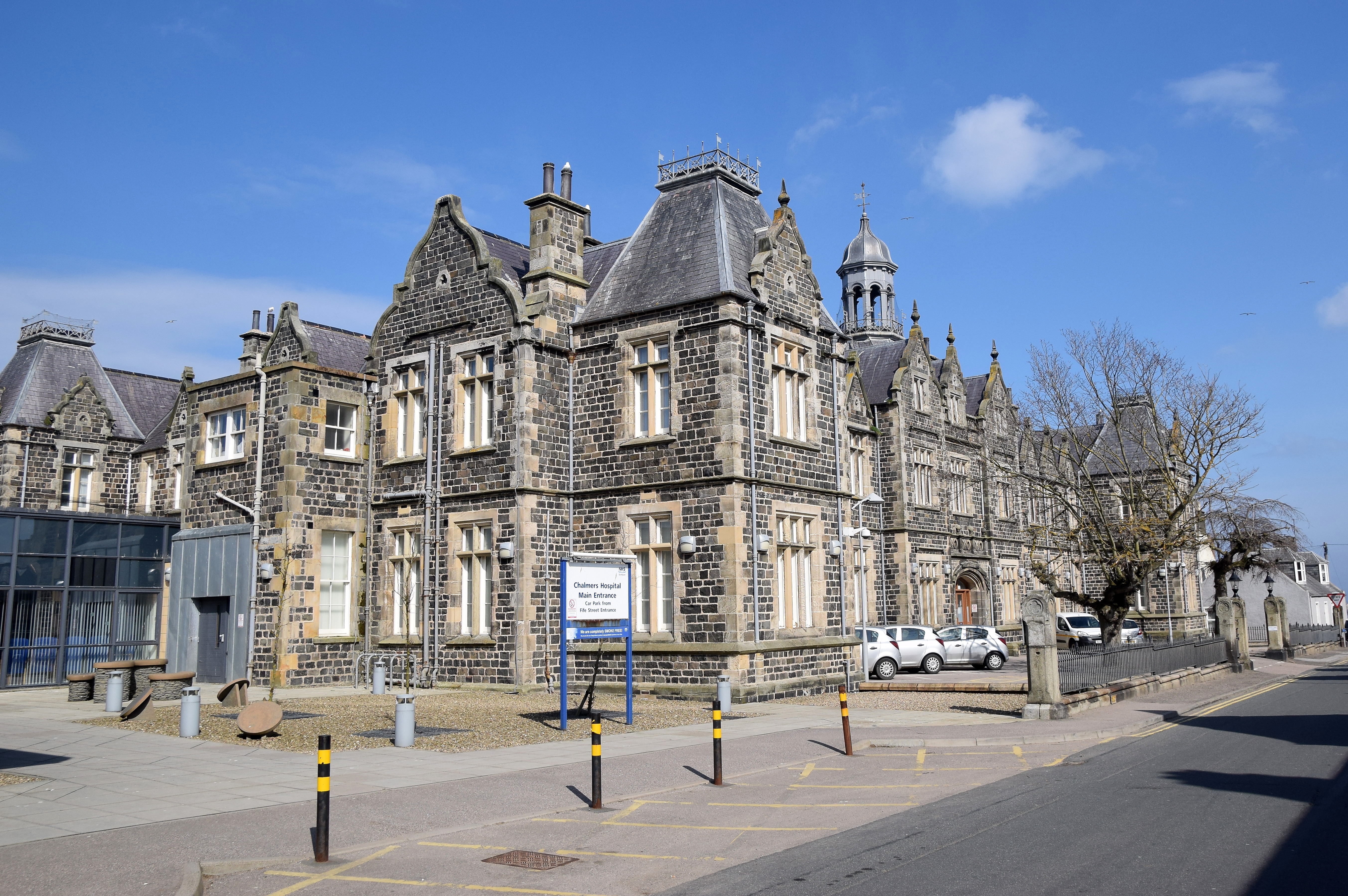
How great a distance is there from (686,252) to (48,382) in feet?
102

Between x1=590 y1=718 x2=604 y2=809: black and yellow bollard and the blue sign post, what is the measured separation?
5354mm

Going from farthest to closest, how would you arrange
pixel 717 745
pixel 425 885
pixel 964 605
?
pixel 964 605 < pixel 717 745 < pixel 425 885

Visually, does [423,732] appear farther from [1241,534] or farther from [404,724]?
[1241,534]

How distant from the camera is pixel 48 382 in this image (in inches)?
1624

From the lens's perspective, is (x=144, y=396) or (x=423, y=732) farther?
(x=144, y=396)

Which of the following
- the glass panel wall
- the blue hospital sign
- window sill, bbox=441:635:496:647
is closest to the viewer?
the blue hospital sign

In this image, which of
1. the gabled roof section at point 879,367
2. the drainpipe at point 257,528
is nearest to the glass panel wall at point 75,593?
the drainpipe at point 257,528

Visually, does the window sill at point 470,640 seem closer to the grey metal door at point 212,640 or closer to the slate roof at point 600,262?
the grey metal door at point 212,640

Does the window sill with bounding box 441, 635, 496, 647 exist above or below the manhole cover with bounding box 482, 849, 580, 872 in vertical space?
above

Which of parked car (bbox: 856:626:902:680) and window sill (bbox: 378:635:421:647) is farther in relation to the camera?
parked car (bbox: 856:626:902:680)

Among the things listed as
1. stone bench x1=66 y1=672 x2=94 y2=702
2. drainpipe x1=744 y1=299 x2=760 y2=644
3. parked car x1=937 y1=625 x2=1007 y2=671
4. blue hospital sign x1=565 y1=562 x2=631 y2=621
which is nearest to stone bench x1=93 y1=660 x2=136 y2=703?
stone bench x1=66 y1=672 x2=94 y2=702

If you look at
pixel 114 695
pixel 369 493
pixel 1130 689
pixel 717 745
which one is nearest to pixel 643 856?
pixel 717 745

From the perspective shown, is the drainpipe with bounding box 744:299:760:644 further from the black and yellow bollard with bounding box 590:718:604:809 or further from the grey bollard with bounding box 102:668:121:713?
the grey bollard with bounding box 102:668:121:713

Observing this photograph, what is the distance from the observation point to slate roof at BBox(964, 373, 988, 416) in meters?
48.6
